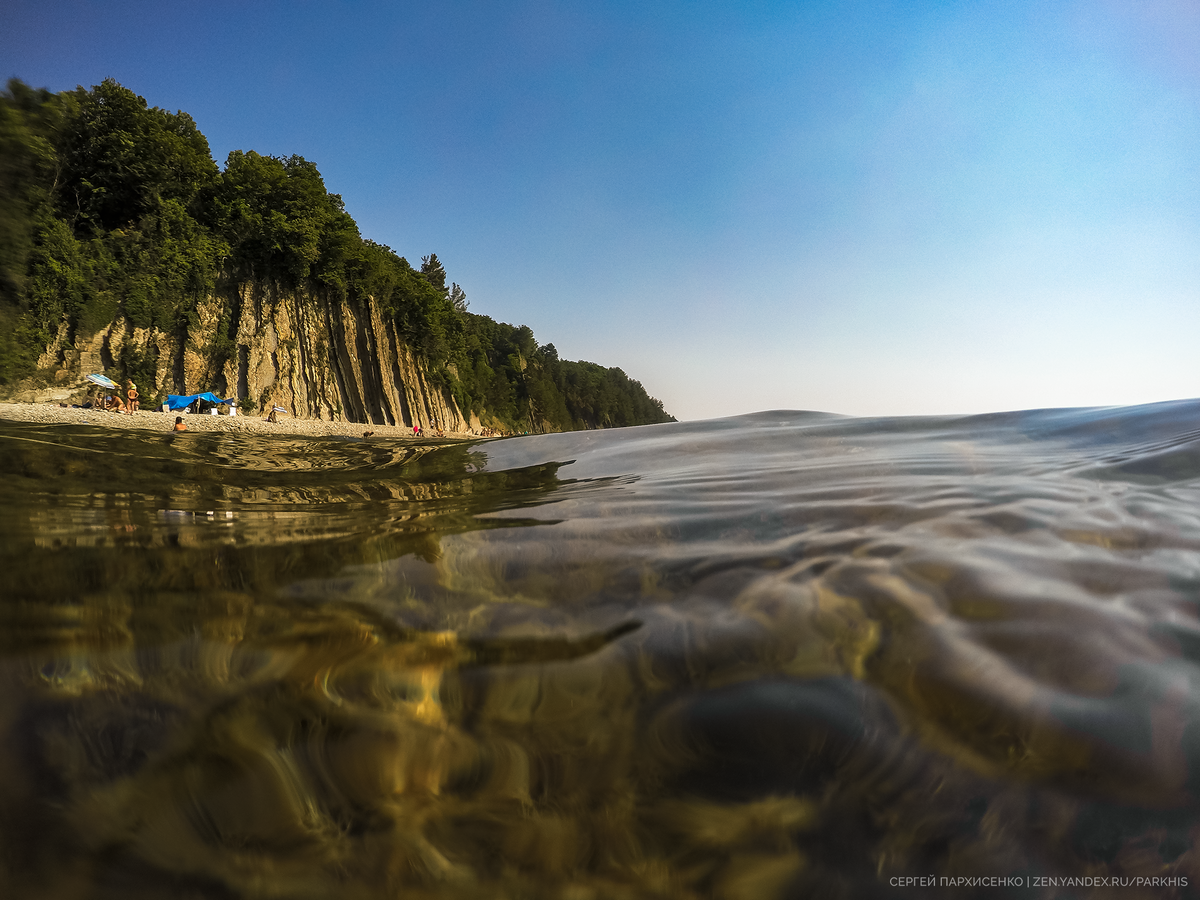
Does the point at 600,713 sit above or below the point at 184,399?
below

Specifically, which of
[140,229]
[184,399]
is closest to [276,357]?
[184,399]

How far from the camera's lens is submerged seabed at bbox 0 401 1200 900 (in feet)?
1.72

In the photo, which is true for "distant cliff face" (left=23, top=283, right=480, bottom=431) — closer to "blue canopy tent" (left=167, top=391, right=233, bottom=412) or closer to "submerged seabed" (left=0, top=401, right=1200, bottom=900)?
"blue canopy tent" (left=167, top=391, right=233, bottom=412)

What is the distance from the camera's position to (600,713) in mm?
652

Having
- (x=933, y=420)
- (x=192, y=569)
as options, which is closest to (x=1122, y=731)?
(x=192, y=569)

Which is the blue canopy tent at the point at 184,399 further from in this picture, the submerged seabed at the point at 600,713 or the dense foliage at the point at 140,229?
the submerged seabed at the point at 600,713

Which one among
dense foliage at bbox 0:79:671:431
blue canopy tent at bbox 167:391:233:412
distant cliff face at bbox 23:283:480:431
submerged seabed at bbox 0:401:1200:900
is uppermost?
dense foliage at bbox 0:79:671:431

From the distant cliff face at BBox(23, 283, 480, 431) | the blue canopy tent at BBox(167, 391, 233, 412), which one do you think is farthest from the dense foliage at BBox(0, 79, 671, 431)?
the blue canopy tent at BBox(167, 391, 233, 412)

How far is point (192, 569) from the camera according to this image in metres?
1.03

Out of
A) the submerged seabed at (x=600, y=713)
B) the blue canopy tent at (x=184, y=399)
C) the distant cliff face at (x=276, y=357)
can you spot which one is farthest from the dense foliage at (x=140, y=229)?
the submerged seabed at (x=600, y=713)

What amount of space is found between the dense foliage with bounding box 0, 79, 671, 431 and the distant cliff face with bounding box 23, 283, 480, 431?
0.54 meters

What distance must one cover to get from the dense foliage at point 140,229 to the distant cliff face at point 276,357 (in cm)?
54

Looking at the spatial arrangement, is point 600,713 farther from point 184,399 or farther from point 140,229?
point 140,229

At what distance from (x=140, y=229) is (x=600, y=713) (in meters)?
42.6
